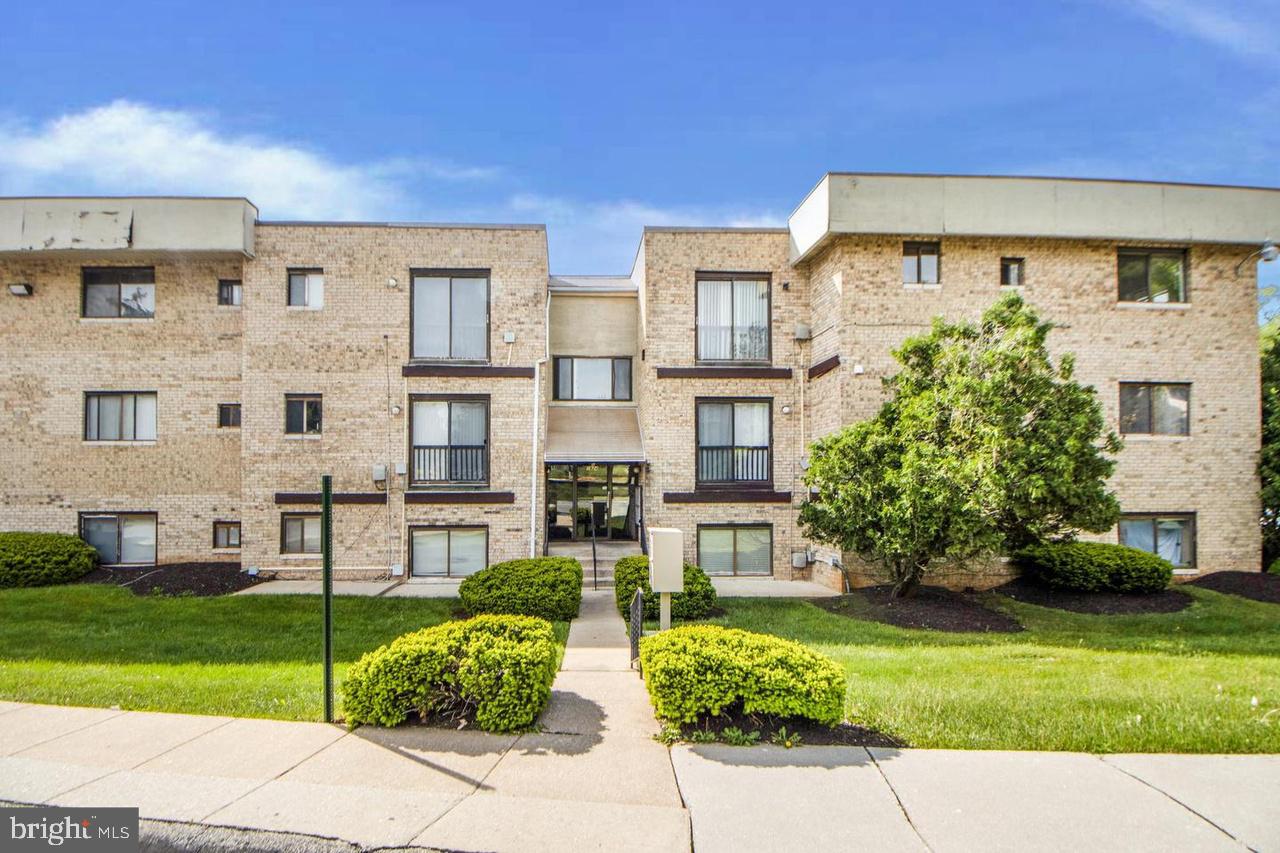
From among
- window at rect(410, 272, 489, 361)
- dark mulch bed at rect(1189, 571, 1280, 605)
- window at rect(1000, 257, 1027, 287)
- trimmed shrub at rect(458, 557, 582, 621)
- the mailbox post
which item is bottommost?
dark mulch bed at rect(1189, 571, 1280, 605)

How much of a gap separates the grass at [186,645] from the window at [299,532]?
259cm

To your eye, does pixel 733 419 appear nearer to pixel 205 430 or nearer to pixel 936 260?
pixel 936 260

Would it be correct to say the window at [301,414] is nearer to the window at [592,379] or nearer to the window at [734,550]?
the window at [592,379]

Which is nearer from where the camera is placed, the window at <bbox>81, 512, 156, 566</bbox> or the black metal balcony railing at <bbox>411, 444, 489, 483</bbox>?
the black metal balcony railing at <bbox>411, 444, 489, 483</bbox>

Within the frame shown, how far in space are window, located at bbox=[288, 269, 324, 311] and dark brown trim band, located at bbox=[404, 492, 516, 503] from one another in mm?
4746

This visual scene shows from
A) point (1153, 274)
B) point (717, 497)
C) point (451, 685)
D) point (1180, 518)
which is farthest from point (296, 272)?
point (1180, 518)

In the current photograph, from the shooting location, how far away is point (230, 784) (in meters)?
4.53

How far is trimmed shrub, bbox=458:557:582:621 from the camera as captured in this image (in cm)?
1085

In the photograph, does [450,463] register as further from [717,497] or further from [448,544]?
[717,497]

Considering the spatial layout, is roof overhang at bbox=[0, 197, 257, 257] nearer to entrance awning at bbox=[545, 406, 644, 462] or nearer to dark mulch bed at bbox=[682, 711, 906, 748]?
entrance awning at bbox=[545, 406, 644, 462]

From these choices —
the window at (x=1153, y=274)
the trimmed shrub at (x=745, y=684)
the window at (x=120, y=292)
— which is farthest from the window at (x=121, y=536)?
the window at (x=1153, y=274)

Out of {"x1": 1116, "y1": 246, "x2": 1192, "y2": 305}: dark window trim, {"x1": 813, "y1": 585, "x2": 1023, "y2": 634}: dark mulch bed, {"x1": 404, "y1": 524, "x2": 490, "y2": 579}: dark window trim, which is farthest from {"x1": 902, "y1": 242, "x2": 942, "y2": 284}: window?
{"x1": 404, "y1": 524, "x2": 490, "y2": 579}: dark window trim

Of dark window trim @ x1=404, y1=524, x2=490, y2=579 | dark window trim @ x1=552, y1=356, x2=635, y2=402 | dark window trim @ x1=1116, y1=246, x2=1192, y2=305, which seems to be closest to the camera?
dark window trim @ x1=1116, y1=246, x2=1192, y2=305

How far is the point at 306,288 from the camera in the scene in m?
15.1
